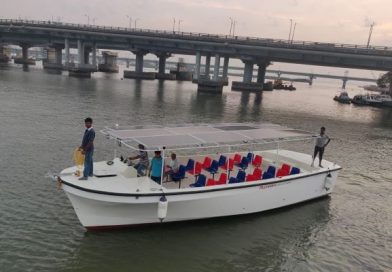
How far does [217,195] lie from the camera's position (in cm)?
1312

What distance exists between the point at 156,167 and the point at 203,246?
3.16m

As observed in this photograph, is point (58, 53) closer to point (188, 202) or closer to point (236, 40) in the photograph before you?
point (236, 40)

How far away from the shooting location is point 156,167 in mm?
12898

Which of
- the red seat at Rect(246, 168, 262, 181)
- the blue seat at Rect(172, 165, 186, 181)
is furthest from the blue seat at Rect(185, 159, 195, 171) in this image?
the red seat at Rect(246, 168, 262, 181)

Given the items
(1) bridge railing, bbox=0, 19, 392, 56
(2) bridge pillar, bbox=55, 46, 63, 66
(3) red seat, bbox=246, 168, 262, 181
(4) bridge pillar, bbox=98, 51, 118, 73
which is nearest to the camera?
(3) red seat, bbox=246, 168, 262, 181

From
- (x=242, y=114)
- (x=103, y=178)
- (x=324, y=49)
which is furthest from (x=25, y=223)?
(x=324, y=49)

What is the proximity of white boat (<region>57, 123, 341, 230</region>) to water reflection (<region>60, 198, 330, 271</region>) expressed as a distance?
44 cm

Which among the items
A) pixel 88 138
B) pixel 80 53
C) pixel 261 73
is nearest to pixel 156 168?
pixel 88 138

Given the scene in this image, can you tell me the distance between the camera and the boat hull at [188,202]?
38.4 ft

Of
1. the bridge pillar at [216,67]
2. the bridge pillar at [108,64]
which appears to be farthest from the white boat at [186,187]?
the bridge pillar at [108,64]

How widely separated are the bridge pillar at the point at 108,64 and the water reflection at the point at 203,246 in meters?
138

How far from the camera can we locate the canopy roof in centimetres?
1291

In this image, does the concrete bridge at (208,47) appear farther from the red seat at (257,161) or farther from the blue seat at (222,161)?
the blue seat at (222,161)

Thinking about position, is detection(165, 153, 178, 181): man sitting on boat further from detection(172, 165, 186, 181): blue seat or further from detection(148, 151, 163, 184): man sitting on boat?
detection(148, 151, 163, 184): man sitting on boat
